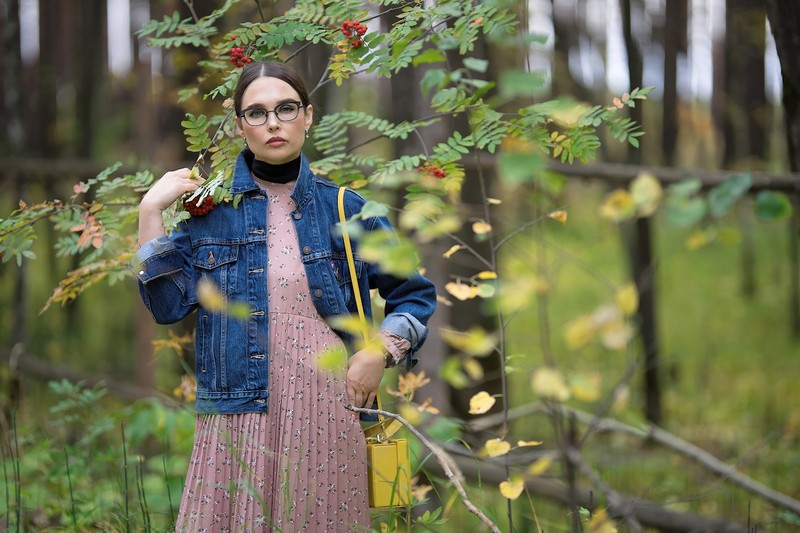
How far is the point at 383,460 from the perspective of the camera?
8.13 ft

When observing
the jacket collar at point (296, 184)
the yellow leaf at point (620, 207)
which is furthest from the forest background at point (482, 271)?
the jacket collar at point (296, 184)

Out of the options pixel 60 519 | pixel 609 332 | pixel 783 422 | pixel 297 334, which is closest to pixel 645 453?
pixel 783 422

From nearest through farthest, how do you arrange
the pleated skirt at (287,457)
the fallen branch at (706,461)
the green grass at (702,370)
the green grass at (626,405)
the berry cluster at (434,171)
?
the pleated skirt at (287,457) → the berry cluster at (434,171) → the green grass at (626,405) → the fallen branch at (706,461) → the green grass at (702,370)

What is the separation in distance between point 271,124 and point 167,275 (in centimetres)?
54

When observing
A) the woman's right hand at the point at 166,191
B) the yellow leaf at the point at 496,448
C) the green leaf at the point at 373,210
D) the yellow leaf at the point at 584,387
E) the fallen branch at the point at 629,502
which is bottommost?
the fallen branch at the point at 629,502

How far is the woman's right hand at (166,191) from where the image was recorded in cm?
244

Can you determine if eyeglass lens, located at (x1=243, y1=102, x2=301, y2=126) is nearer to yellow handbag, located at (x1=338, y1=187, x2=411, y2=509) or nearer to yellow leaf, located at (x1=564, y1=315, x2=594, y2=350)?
yellow handbag, located at (x1=338, y1=187, x2=411, y2=509)

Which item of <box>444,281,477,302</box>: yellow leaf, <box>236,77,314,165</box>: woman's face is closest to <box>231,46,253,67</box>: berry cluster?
<box>236,77,314,165</box>: woman's face

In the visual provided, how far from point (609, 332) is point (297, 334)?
4.04 feet

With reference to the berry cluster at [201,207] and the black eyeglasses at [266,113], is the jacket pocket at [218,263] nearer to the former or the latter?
the berry cluster at [201,207]

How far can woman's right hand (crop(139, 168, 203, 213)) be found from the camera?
2.44 m

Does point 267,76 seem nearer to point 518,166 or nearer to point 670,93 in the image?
point 518,166

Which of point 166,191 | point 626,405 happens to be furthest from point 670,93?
point 166,191

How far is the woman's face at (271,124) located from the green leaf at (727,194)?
1.37 meters
